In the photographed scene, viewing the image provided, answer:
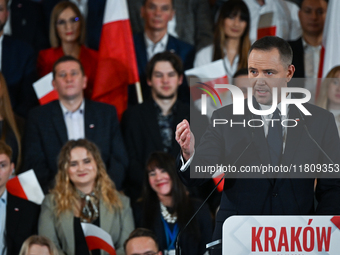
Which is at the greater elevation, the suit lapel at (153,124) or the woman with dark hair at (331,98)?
the woman with dark hair at (331,98)

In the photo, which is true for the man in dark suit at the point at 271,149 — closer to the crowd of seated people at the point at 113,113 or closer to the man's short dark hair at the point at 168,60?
the crowd of seated people at the point at 113,113

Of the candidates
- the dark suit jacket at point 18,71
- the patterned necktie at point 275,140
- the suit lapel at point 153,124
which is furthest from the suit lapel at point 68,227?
the patterned necktie at point 275,140

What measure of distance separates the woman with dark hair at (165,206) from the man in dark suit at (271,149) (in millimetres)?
1573

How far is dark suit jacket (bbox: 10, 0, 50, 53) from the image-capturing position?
181 inches

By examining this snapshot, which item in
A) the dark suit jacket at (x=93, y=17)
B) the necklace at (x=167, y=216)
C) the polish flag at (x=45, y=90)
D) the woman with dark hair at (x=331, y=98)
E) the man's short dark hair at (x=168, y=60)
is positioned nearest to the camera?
the woman with dark hair at (x=331, y=98)

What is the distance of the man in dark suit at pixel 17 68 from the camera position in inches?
167

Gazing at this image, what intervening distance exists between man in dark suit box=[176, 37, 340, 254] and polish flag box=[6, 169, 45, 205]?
2097 mm

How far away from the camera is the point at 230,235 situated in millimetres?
1691

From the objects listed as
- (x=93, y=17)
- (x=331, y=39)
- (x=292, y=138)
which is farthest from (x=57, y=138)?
(x=292, y=138)

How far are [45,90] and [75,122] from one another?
45cm

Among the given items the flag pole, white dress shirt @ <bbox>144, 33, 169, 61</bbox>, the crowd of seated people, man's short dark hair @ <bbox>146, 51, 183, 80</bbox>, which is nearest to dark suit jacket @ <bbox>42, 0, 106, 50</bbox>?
the crowd of seated people

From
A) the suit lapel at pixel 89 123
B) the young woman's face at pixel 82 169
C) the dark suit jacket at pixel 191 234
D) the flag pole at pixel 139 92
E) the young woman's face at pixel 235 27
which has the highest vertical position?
the young woman's face at pixel 235 27

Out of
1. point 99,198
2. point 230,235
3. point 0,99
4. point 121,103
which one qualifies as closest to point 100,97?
point 121,103

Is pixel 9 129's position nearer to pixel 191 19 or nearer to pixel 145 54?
pixel 145 54
